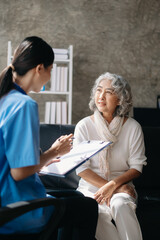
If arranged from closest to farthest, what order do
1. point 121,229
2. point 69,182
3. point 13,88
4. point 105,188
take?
1. point 13,88
2. point 121,229
3. point 105,188
4. point 69,182

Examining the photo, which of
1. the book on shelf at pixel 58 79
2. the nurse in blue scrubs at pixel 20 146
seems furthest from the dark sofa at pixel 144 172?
the book on shelf at pixel 58 79

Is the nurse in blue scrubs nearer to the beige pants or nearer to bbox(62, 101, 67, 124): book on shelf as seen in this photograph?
the beige pants

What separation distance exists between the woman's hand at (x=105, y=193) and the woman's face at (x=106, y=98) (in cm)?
60

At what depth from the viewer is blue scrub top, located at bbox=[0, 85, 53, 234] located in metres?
1.04

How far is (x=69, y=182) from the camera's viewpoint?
2297 millimetres

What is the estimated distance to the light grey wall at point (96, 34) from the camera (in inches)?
150

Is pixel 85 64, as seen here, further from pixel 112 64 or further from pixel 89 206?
pixel 89 206

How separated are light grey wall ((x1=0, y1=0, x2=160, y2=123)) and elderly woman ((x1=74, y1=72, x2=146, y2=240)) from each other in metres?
1.69

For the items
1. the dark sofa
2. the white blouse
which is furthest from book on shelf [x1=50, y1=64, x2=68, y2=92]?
the white blouse

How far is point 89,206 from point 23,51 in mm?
719

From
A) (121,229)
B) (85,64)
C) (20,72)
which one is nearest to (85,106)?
(85,64)

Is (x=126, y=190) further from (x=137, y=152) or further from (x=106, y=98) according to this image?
(x=106, y=98)

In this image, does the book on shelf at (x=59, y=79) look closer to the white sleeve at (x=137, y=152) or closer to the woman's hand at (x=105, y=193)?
the white sleeve at (x=137, y=152)

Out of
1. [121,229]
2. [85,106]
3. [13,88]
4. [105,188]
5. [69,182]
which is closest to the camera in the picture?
[13,88]
